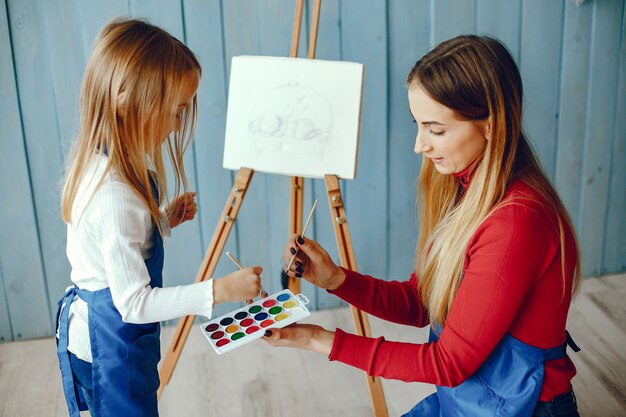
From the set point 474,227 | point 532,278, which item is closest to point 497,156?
point 474,227

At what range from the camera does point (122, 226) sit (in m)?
1.34

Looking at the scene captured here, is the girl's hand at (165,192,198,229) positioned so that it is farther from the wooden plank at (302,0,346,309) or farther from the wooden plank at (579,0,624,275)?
the wooden plank at (579,0,624,275)

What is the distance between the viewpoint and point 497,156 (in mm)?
1347

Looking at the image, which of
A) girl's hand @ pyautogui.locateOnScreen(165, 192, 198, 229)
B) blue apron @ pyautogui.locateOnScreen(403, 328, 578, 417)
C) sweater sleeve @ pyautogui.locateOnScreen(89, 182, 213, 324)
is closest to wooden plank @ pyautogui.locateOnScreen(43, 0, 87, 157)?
girl's hand @ pyautogui.locateOnScreen(165, 192, 198, 229)

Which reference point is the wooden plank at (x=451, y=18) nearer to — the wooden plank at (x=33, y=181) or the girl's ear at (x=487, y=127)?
the girl's ear at (x=487, y=127)

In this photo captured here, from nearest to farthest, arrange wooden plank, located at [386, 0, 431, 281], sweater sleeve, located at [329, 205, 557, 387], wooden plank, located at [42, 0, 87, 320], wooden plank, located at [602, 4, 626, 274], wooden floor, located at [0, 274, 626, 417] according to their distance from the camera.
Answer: sweater sleeve, located at [329, 205, 557, 387] → wooden floor, located at [0, 274, 626, 417] → wooden plank, located at [42, 0, 87, 320] → wooden plank, located at [386, 0, 431, 281] → wooden plank, located at [602, 4, 626, 274]

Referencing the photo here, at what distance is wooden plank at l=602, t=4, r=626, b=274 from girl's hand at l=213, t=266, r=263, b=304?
1985mm

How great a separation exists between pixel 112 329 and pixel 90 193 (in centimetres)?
30

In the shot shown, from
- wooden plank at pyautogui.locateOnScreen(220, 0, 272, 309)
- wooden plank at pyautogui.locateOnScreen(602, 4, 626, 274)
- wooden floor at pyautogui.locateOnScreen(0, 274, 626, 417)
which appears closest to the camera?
wooden floor at pyautogui.locateOnScreen(0, 274, 626, 417)

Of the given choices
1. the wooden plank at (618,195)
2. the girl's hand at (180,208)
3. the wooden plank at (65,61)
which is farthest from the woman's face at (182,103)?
the wooden plank at (618,195)

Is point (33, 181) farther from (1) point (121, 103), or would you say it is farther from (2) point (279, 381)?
(1) point (121, 103)

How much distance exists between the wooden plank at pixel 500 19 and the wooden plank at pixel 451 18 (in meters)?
0.03

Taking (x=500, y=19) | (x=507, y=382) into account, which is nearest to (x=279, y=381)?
(x=507, y=382)

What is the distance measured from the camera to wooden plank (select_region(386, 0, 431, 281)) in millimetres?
2514
